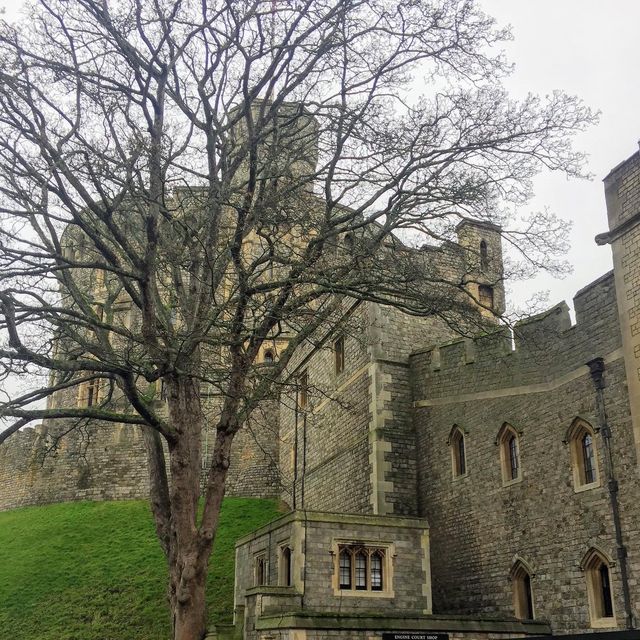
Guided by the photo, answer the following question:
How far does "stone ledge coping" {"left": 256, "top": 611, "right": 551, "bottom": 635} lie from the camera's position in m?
13.5

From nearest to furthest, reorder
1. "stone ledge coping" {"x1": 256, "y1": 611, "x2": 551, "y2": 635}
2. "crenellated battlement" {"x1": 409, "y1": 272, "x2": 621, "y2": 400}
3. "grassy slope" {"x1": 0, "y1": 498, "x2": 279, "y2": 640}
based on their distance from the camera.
A: "stone ledge coping" {"x1": 256, "y1": 611, "x2": 551, "y2": 635}, "crenellated battlement" {"x1": 409, "y1": 272, "x2": 621, "y2": 400}, "grassy slope" {"x1": 0, "y1": 498, "x2": 279, "y2": 640}

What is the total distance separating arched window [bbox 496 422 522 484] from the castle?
0.13ft

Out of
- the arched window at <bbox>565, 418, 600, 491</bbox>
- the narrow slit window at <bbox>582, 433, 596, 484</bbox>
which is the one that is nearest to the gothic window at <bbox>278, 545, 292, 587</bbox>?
the arched window at <bbox>565, 418, 600, 491</bbox>

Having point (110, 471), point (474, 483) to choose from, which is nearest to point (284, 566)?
point (474, 483)

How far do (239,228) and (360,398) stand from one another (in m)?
9.57

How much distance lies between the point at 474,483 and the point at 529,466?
1782mm

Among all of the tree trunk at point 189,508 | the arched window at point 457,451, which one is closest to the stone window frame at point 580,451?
the arched window at point 457,451

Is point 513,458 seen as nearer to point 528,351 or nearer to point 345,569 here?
point 528,351

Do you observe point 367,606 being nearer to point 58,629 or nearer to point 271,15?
point 58,629

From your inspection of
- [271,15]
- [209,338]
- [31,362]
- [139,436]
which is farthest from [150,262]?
[139,436]

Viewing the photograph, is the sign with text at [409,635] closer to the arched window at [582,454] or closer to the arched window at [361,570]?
the arched window at [361,570]

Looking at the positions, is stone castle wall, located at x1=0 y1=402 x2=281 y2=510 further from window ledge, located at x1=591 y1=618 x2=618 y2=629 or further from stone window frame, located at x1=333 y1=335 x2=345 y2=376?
window ledge, located at x1=591 y1=618 x2=618 y2=629

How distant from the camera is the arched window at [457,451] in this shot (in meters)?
17.7

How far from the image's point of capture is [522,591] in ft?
50.5
